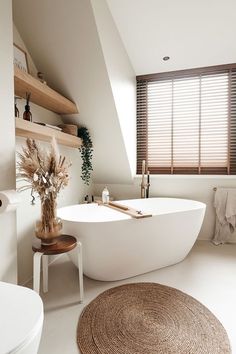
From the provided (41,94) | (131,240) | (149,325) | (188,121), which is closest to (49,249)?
(131,240)

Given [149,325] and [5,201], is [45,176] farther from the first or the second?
[149,325]

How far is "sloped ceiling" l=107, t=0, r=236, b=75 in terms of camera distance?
7.20ft

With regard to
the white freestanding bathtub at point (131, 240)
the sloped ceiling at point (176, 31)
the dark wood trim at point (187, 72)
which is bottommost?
the white freestanding bathtub at point (131, 240)

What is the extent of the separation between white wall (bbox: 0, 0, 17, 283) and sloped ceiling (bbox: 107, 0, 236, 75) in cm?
135

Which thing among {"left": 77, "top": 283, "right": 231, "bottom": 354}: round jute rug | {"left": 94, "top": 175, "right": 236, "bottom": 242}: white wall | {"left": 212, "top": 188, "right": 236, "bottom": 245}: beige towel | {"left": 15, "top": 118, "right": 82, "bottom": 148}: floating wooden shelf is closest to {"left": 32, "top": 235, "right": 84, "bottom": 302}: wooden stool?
{"left": 77, "top": 283, "right": 231, "bottom": 354}: round jute rug

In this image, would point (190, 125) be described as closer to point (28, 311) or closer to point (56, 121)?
point (56, 121)

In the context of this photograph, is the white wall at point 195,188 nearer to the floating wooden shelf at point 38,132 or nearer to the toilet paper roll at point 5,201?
the floating wooden shelf at point 38,132

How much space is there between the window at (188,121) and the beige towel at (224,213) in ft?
1.21

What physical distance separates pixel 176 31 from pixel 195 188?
2032 millimetres

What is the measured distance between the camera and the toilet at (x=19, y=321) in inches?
28.6

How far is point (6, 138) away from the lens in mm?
1339

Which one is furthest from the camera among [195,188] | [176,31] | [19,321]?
[195,188]

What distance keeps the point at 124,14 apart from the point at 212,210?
8.90ft

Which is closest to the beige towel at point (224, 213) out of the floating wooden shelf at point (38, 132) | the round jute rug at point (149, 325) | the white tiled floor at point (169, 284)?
the white tiled floor at point (169, 284)
